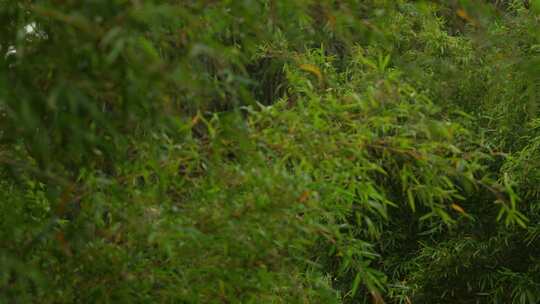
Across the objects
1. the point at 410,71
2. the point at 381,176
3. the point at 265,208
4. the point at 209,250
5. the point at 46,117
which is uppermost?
the point at 46,117

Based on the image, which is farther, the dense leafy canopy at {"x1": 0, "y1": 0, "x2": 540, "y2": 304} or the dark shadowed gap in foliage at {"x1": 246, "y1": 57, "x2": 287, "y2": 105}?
the dark shadowed gap in foliage at {"x1": 246, "y1": 57, "x2": 287, "y2": 105}

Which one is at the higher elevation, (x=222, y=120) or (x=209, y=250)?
(x=222, y=120)

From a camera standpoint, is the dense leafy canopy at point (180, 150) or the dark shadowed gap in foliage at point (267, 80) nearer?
the dense leafy canopy at point (180, 150)

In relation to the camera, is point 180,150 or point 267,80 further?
point 267,80

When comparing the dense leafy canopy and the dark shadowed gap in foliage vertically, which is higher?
the dense leafy canopy

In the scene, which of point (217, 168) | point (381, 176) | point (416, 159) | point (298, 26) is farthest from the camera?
point (381, 176)

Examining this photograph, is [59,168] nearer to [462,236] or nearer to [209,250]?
[209,250]

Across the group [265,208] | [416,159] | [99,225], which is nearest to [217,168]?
[265,208]

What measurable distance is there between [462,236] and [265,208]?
10.9 ft

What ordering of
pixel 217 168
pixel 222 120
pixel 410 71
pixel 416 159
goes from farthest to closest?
1. pixel 416 159
2. pixel 217 168
3. pixel 222 120
4. pixel 410 71

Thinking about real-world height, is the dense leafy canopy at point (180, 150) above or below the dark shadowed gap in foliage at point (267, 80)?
above

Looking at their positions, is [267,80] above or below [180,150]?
below

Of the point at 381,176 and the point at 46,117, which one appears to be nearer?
the point at 46,117

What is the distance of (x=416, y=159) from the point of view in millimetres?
2625
